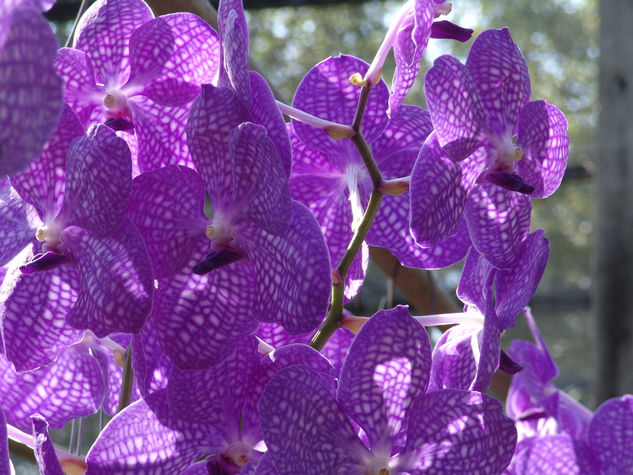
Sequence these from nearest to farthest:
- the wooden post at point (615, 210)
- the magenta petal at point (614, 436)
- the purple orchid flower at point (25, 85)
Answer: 1. the purple orchid flower at point (25, 85)
2. the magenta petal at point (614, 436)
3. the wooden post at point (615, 210)

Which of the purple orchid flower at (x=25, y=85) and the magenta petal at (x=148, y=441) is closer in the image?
the purple orchid flower at (x=25, y=85)

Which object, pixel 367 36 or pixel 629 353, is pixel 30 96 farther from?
pixel 367 36

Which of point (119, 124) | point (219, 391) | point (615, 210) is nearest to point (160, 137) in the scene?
point (119, 124)

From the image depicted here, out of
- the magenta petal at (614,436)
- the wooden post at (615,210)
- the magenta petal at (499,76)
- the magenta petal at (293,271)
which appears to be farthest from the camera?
the wooden post at (615,210)

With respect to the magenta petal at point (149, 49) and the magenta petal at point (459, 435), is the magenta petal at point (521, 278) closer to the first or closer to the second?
the magenta petal at point (459, 435)

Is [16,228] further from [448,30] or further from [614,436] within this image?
[614,436]

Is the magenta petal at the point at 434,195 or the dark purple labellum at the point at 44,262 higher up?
the magenta petal at the point at 434,195

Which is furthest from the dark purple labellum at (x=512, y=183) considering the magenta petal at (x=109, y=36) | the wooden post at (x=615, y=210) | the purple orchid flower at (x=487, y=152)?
the wooden post at (x=615, y=210)

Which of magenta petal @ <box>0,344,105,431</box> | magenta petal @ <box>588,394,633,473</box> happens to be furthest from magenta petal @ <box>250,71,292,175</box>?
magenta petal @ <box>588,394,633,473</box>
